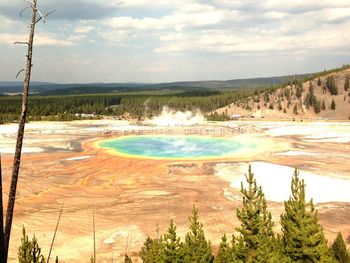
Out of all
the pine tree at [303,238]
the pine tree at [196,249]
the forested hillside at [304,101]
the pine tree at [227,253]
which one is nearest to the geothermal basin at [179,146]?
the pine tree at [227,253]

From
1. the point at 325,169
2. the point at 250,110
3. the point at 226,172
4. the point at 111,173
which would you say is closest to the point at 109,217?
the point at 111,173

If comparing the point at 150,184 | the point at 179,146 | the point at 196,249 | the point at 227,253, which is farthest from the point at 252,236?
the point at 179,146

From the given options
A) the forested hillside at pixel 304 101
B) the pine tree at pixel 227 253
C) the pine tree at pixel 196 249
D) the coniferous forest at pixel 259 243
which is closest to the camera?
the coniferous forest at pixel 259 243

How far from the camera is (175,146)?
7788 cm

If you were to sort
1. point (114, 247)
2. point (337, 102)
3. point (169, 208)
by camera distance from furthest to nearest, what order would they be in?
point (337, 102) < point (169, 208) < point (114, 247)

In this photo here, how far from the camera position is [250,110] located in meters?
158

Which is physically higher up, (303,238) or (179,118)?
(179,118)

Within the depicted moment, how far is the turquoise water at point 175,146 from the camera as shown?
6775cm

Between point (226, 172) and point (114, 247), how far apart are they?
87.2 ft

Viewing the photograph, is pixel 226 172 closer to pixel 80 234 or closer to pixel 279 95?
pixel 80 234

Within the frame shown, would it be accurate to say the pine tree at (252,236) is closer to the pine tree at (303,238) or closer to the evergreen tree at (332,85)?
the pine tree at (303,238)

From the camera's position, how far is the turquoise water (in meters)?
67.8

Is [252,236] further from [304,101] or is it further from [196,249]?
[304,101]

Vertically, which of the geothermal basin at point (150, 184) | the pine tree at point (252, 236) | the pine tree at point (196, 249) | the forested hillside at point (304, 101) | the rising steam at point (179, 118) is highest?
the forested hillside at point (304, 101)
